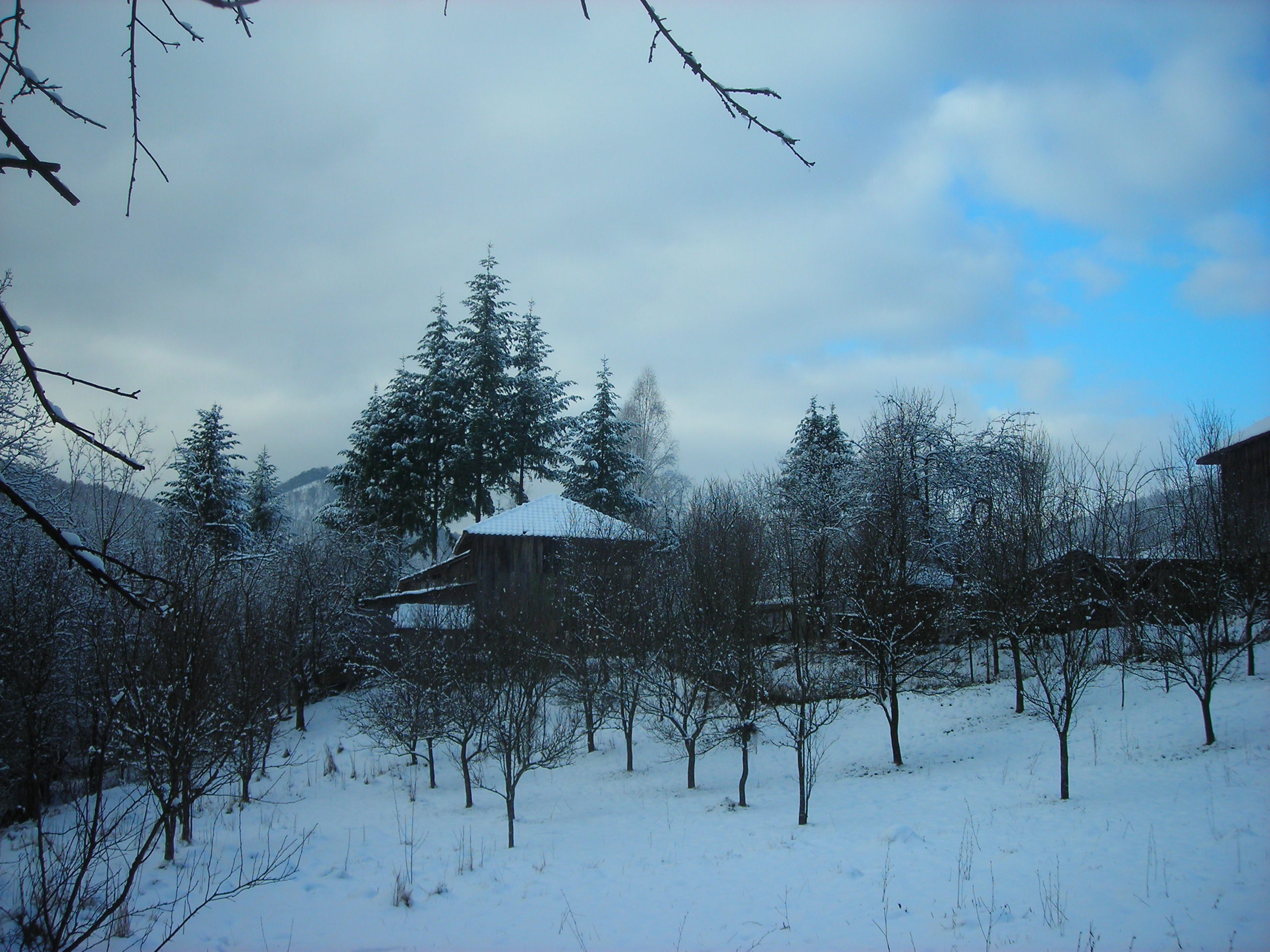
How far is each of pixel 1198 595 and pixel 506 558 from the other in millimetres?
22155

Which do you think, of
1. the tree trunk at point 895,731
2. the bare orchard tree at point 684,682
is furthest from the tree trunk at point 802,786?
the tree trunk at point 895,731

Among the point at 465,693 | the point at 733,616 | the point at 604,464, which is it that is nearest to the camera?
the point at 465,693

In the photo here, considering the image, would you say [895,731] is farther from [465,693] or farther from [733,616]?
[465,693]

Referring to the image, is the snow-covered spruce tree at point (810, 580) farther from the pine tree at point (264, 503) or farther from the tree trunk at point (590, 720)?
the pine tree at point (264, 503)

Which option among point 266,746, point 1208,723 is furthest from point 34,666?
point 1208,723

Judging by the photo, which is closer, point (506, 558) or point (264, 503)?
point (506, 558)

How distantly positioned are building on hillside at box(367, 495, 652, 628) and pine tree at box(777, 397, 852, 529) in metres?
9.56

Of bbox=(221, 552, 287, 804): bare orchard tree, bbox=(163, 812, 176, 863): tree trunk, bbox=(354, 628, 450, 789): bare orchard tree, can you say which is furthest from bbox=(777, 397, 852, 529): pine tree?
bbox=(163, 812, 176, 863): tree trunk

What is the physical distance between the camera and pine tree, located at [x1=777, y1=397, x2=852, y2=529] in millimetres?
32062

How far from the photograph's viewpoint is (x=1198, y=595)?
57.7 ft

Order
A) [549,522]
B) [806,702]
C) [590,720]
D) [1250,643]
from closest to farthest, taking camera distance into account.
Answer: [806,702] < [1250,643] < [590,720] < [549,522]

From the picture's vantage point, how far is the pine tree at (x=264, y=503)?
38.7 meters

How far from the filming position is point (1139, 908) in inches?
320

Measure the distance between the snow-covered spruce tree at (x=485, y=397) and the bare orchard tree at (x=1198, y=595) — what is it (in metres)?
28.1
